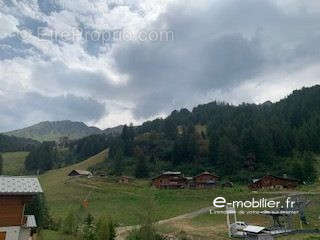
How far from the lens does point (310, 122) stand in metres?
136

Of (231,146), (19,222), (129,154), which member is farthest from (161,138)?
(19,222)

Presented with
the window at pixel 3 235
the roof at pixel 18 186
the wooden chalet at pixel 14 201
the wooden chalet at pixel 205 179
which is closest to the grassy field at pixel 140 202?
the roof at pixel 18 186

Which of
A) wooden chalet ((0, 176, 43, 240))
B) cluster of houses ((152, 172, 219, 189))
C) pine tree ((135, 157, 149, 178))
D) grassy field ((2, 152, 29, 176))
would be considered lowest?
wooden chalet ((0, 176, 43, 240))

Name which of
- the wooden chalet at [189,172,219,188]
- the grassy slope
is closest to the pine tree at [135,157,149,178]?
the grassy slope

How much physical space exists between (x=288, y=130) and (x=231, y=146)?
26.5m

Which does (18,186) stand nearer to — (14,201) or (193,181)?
(14,201)

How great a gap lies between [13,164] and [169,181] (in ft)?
301

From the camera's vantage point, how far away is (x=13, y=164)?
550 feet

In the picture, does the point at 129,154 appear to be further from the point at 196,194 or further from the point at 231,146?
the point at 196,194

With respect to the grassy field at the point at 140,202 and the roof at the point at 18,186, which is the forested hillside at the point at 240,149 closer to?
the grassy field at the point at 140,202

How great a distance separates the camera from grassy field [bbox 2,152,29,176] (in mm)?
148288

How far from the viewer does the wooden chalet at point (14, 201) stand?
23.2 m

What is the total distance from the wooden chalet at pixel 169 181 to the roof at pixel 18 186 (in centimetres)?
7747

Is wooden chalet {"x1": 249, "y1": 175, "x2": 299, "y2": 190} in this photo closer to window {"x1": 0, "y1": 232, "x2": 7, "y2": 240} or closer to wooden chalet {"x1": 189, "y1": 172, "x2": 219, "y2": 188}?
wooden chalet {"x1": 189, "y1": 172, "x2": 219, "y2": 188}
